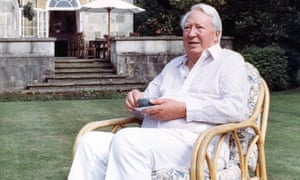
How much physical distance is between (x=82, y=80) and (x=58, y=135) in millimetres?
8832

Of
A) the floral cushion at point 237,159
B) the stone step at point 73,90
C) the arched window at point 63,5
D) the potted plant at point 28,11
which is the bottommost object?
the stone step at point 73,90

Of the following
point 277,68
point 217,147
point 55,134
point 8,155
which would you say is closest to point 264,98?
point 217,147

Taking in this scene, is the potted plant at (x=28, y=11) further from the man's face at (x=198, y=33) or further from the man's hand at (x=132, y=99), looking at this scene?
the man's face at (x=198, y=33)

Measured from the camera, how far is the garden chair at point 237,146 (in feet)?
12.3

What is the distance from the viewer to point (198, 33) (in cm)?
430

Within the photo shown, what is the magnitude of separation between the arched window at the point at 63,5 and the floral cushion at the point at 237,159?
21.8m

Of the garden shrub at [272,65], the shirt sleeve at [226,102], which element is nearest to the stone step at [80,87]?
the garden shrub at [272,65]

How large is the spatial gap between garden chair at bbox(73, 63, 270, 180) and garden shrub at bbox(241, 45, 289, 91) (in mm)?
13231

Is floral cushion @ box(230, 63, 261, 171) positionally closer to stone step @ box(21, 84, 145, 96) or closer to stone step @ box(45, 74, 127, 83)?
stone step @ box(21, 84, 145, 96)

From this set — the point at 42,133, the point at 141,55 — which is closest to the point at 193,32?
the point at 42,133

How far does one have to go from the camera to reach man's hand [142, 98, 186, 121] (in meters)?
4.12

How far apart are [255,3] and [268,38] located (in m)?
1.21

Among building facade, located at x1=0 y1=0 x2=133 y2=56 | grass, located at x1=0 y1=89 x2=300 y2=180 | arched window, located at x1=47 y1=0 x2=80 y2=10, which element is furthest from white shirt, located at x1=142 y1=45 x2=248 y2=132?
arched window, located at x1=47 y1=0 x2=80 y2=10

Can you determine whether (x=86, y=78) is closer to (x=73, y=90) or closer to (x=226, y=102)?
(x=73, y=90)
